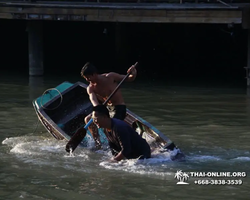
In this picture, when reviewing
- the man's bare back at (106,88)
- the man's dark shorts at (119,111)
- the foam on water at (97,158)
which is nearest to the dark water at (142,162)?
the foam on water at (97,158)

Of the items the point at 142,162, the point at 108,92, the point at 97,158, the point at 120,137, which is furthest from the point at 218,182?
the point at 108,92

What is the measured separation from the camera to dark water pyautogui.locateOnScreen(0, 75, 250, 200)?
27.7 ft

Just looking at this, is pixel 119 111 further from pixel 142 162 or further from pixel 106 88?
pixel 142 162

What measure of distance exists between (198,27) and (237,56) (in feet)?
5.46

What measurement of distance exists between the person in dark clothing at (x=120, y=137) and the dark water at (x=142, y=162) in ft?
0.72

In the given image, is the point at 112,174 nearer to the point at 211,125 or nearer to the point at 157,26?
the point at 211,125

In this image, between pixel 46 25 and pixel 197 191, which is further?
pixel 46 25

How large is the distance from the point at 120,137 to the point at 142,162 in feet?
2.54

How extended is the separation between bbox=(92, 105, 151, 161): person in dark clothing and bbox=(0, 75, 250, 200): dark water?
22 centimetres

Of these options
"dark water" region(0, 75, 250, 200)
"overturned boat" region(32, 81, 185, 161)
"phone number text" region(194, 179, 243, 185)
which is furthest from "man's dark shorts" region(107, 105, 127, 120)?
"phone number text" region(194, 179, 243, 185)

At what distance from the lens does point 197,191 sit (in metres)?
8.40

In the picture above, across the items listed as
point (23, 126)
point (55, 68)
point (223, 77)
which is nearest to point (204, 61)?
point (223, 77)

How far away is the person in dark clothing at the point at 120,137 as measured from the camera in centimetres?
842

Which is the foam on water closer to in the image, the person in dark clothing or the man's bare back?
the person in dark clothing
